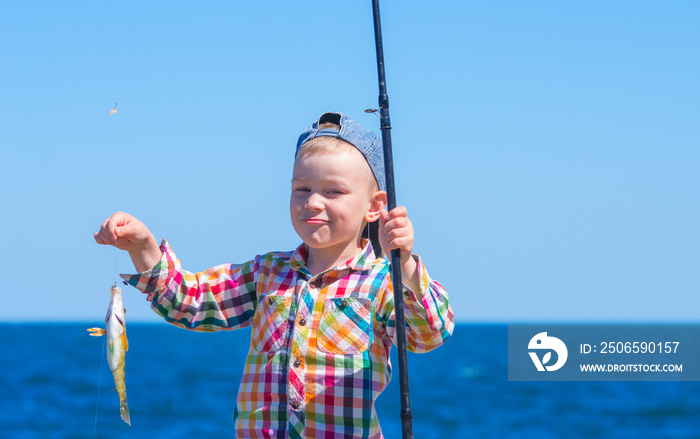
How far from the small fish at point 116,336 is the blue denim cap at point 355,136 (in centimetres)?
100

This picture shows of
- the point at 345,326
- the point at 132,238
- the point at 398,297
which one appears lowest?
the point at 345,326

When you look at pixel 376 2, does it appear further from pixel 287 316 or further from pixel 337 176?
pixel 287 316

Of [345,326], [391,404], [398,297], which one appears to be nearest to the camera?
[398,297]

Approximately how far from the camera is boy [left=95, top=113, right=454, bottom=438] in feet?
10.8

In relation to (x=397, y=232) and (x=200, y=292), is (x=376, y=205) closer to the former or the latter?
(x=397, y=232)

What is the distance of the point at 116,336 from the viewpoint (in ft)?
10.9

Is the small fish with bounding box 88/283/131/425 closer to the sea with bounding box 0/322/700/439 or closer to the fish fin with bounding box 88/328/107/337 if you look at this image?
the fish fin with bounding box 88/328/107/337

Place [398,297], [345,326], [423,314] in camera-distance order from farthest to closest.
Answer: [345,326] < [423,314] < [398,297]

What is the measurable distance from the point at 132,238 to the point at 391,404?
1059 inches

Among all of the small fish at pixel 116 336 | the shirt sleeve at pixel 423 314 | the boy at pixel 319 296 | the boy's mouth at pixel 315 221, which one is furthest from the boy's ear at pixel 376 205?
the small fish at pixel 116 336

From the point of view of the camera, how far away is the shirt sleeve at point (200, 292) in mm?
3457

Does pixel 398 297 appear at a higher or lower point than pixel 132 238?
lower

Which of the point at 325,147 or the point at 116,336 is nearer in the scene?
the point at 116,336

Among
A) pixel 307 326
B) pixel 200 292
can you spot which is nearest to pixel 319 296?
pixel 307 326
